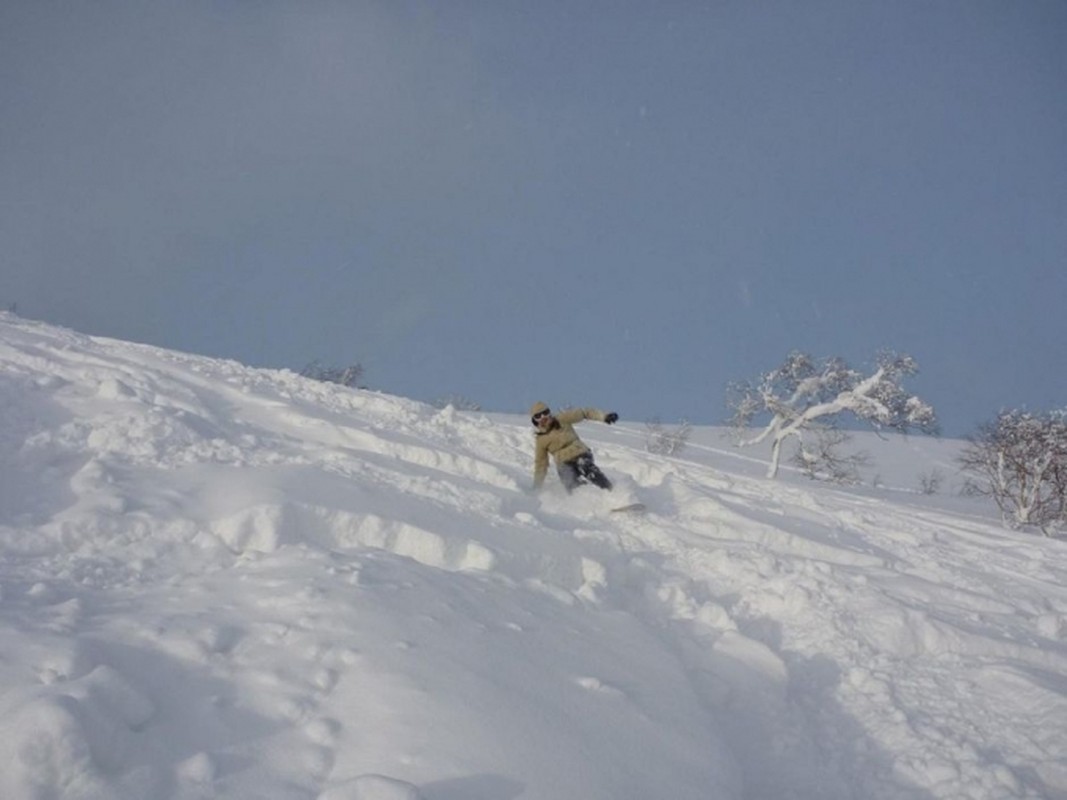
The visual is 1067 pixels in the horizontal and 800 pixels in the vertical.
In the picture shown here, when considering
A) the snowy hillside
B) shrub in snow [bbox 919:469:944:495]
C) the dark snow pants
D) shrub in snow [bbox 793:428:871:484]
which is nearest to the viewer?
the snowy hillside

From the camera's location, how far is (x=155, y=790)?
192 cm

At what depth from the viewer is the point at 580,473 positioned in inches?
310

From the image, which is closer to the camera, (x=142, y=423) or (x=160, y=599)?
(x=160, y=599)

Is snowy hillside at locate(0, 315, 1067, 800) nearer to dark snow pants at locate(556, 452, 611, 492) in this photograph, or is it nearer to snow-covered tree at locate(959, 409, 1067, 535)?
dark snow pants at locate(556, 452, 611, 492)

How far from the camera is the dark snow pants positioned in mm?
7809

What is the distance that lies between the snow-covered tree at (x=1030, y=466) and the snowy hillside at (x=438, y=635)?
17.8 metres

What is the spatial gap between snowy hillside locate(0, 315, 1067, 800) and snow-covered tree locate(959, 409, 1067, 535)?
17.8m

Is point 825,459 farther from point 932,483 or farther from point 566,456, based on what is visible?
point 566,456

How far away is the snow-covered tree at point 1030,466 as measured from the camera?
20.2 meters

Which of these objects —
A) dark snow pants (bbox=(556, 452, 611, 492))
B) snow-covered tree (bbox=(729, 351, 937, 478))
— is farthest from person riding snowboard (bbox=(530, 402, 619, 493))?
snow-covered tree (bbox=(729, 351, 937, 478))

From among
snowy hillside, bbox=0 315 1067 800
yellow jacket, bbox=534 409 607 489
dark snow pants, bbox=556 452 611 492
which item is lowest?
snowy hillside, bbox=0 315 1067 800

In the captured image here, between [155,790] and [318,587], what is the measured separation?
1.33 m

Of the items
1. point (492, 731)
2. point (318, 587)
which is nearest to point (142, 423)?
point (318, 587)

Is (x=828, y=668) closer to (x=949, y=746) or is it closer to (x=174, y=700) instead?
(x=949, y=746)
